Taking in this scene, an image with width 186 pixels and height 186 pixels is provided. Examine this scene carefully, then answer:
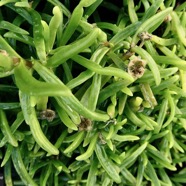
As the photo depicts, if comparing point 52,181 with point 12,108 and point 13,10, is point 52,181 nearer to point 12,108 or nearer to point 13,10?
point 12,108

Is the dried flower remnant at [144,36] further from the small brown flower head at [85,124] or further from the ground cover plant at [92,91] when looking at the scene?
the small brown flower head at [85,124]

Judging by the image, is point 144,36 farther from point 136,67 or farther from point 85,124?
point 85,124

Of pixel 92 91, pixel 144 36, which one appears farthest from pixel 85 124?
→ pixel 144 36

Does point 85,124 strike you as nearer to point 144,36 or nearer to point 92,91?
point 92,91

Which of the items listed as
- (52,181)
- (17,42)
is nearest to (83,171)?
(52,181)

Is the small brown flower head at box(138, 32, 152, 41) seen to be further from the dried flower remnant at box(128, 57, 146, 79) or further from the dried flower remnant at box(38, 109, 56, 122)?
the dried flower remnant at box(38, 109, 56, 122)

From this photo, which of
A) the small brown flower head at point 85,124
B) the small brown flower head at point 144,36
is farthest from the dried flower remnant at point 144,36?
the small brown flower head at point 85,124

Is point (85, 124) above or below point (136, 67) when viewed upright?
below
